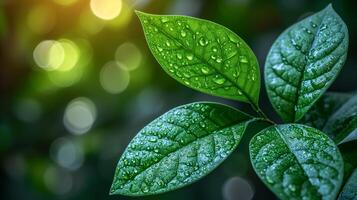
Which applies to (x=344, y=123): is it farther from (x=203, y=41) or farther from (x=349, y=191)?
(x=203, y=41)

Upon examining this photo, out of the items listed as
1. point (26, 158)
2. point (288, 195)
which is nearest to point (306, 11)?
point (26, 158)

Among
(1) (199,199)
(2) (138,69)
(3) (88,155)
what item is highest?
(2) (138,69)

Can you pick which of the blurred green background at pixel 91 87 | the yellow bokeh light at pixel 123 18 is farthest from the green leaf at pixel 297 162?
the yellow bokeh light at pixel 123 18

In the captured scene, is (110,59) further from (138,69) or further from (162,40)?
(162,40)

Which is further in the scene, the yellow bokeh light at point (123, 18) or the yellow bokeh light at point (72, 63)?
the yellow bokeh light at point (72, 63)

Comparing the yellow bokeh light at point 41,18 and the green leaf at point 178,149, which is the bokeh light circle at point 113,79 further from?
the green leaf at point 178,149

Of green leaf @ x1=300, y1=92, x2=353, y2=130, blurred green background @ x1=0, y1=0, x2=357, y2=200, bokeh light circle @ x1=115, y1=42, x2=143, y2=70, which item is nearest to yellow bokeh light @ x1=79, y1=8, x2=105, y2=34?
blurred green background @ x1=0, y1=0, x2=357, y2=200
